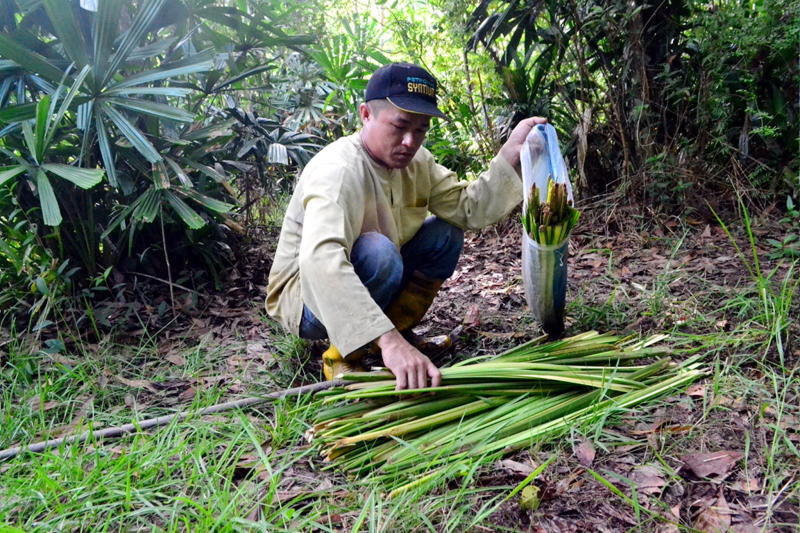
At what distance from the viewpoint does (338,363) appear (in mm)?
2084

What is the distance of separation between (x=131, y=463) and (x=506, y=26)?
322 centimetres

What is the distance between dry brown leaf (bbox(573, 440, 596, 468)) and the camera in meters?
1.48

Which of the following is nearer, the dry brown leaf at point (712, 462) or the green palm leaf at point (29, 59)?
the dry brown leaf at point (712, 462)

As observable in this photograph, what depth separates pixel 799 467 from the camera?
137 cm

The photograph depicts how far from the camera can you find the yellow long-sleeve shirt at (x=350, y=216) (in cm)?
168

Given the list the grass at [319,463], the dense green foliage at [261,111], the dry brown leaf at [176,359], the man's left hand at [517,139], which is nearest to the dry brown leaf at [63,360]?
the grass at [319,463]

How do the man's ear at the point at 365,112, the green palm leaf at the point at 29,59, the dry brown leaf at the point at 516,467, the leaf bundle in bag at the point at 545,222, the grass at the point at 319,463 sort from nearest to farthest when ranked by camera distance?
the grass at the point at 319,463, the dry brown leaf at the point at 516,467, the leaf bundle in bag at the point at 545,222, the man's ear at the point at 365,112, the green palm leaf at the point at 29,59

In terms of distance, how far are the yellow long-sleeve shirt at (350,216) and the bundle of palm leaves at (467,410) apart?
0.20 metres

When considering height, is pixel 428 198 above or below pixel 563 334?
above

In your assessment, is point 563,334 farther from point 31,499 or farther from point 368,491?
point 31,499

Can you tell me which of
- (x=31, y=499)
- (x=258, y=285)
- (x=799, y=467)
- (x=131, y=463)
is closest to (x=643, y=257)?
(x=799, y=467)

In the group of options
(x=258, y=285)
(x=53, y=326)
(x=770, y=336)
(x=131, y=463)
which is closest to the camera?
(x=131, y=463)

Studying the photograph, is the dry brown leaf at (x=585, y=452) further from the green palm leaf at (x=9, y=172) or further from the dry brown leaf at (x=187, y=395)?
the green palm leaf at (x=9, y=172)

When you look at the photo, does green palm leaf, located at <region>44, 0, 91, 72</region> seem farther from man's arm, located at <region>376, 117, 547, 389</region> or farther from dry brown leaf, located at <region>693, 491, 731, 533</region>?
dry brown leaf, located at <region>693, 491, 731, 533</region>
